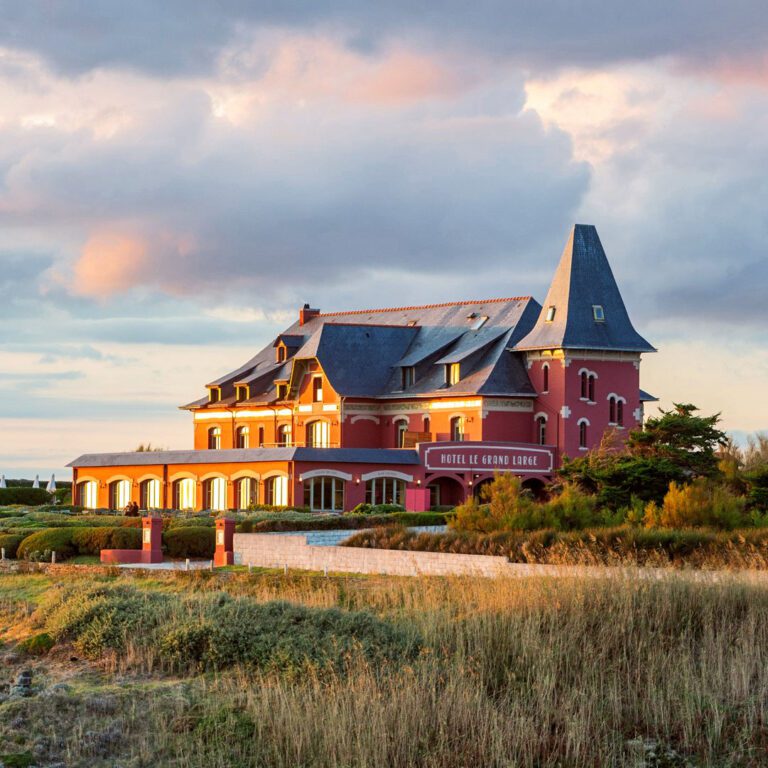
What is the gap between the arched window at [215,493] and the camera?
56.3 m

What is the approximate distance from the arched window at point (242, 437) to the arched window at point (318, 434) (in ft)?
17.5

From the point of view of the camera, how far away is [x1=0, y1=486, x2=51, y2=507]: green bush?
58.2 metres

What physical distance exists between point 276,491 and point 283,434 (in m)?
9.36

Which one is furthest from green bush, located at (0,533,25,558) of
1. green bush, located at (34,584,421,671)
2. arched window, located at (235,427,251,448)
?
arched window, located at (235,427,251,448)

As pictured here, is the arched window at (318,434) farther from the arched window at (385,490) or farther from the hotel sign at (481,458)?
the hotel sign at (481,458)

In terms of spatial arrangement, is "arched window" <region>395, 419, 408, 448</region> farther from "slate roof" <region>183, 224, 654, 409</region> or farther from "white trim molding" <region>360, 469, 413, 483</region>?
"white trim molding" <region>360, 469, 413, 483</region>

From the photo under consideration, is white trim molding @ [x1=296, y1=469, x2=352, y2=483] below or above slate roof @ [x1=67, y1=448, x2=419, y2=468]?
below

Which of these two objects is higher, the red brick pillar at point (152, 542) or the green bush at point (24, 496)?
the green bush at point (24, 496)

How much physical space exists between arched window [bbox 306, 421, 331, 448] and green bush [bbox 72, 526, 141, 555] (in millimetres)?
25216

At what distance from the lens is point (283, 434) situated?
2482 inches

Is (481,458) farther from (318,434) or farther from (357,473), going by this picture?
(318,434)

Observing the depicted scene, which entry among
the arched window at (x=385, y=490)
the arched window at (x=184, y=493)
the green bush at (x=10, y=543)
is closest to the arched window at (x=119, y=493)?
the arched window at (x=184, y=493)

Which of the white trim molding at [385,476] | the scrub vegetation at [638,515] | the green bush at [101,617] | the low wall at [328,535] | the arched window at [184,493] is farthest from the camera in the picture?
the arched window at [184,493]

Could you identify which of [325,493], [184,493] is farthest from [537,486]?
[184,493]
